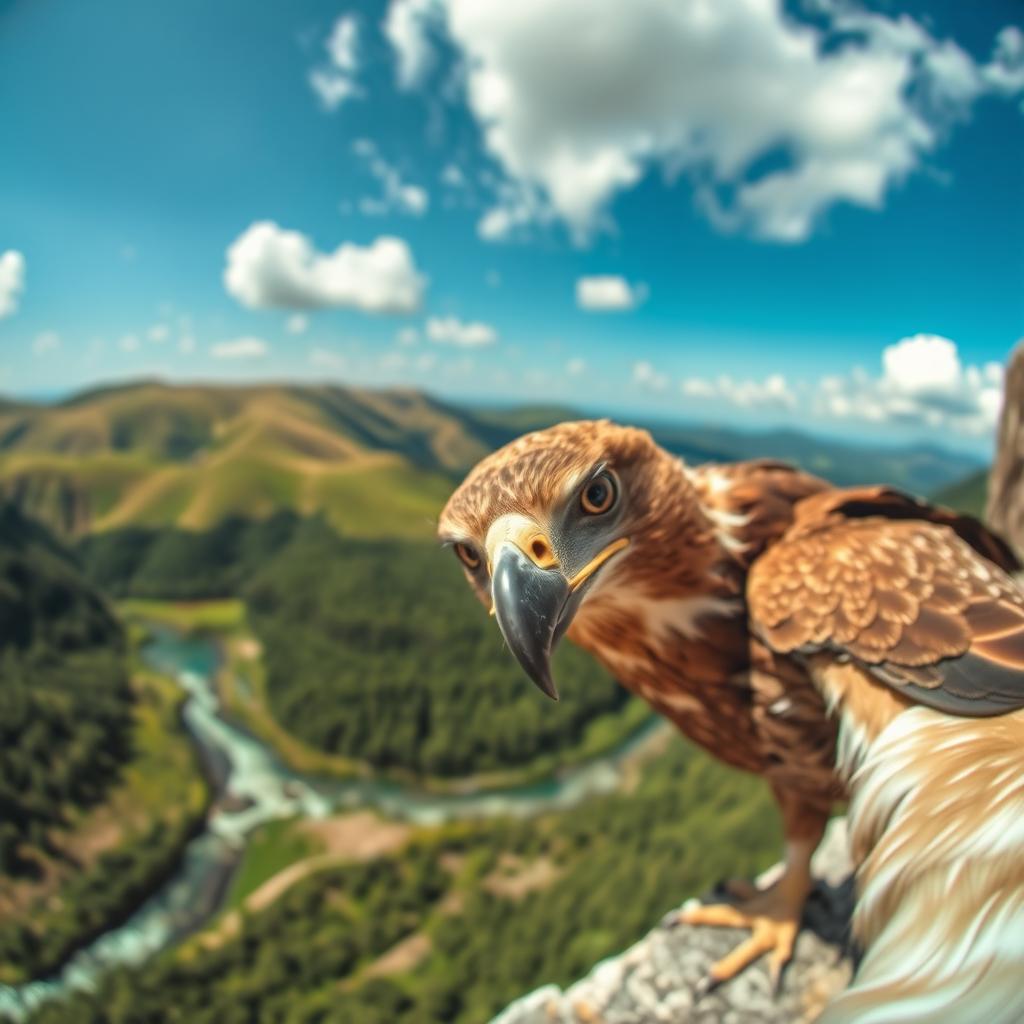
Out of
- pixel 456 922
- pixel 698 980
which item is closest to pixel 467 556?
pixel 698 980

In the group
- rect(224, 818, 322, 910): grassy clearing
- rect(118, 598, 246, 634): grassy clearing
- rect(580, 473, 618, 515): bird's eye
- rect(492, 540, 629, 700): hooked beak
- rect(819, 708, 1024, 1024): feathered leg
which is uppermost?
rect(580, 473, 618, 515): bird's eye

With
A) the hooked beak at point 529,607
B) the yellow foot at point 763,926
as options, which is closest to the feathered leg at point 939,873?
the hooked beak at point 529,607

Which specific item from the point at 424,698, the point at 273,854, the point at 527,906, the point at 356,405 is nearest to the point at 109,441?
the point at 356,405

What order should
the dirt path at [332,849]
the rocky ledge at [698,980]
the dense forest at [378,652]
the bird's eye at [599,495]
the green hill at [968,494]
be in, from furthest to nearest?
the dense forest at [378,652], the green hill at [968,494], the dirt path at [332,849], the rocky ledge at [698,980], the bird's eye at [599,495]

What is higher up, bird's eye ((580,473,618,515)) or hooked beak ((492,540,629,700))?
bird's eye ((580,473,618,515))

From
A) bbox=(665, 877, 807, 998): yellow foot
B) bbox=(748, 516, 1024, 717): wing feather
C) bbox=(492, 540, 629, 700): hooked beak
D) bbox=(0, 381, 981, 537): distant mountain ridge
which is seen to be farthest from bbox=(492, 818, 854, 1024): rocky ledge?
bbox=(0, 381, 981, 537): distant mountain ridge

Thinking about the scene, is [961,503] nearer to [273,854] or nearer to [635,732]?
[635,732]

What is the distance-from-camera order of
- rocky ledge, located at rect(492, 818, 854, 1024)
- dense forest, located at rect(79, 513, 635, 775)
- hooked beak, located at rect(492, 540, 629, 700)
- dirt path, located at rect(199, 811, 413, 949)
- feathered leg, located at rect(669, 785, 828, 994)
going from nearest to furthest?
hooked beak, located at rect(492, 540, 629, 700) < feathered leg, located at rect(669, 785, 828, 994) < rocky ledge, located at rect(492, 818, 854, 1024) < dirt path, located at rect(199, 811, 413, 949) < dense forest, located at rect(79, 513, 635, 775)

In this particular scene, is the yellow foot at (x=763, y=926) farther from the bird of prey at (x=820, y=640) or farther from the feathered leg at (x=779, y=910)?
the bird of prey at (x=820, y=640)

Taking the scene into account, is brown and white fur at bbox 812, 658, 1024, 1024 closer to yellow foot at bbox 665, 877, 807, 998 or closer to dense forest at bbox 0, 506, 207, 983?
yellow foot at bbox 665, 877, 807, 998
